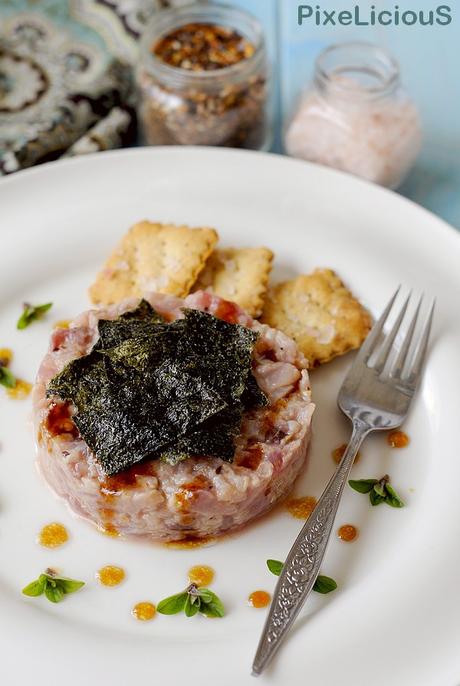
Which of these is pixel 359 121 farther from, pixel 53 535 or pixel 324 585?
pixel 53 535

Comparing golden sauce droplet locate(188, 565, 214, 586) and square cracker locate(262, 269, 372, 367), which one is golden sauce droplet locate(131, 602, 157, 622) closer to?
golden sauce droplet locate(188, 565, 214, 586)

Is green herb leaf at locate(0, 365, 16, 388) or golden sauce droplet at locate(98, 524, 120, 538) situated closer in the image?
golden sauce droplet at locate(98, 524, 120, 538)

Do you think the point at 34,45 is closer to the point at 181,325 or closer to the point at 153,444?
the point at 181,325

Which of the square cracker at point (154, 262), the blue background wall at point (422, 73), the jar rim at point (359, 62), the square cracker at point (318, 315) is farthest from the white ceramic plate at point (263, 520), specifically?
the blue background wall at point (422, 73)

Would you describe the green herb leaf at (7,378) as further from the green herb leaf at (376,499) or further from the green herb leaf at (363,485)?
the green herb leaf at (376,499)

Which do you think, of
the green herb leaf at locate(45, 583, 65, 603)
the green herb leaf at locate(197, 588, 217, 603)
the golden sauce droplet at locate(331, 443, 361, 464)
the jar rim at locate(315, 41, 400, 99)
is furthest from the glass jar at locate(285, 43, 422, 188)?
Result: the green herb leaf at locate(45, 583, 65, 603)

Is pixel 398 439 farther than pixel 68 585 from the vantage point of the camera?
Yes

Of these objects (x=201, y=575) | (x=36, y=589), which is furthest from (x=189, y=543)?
(x=36, y=589)
